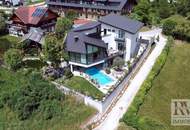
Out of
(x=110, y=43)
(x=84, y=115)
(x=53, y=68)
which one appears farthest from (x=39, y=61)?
(x=84, y=115)

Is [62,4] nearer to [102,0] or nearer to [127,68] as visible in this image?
[102,0]

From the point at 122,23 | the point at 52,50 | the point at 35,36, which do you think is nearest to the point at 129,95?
the point at 52,50

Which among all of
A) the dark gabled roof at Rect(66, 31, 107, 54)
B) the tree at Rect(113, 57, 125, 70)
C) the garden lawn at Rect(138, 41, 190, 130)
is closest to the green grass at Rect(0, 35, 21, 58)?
the dark gabled roof at Rect(66, 31, 107, 54)

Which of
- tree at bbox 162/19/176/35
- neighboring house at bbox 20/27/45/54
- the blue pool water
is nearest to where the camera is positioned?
the blue pool water

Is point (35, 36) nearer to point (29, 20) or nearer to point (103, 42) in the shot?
point (29, 20)

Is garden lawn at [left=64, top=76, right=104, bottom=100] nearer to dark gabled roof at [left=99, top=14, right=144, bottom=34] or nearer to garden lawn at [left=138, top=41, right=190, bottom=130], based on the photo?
garden lawn at [left=138, top=41, right=190, bottom=130]

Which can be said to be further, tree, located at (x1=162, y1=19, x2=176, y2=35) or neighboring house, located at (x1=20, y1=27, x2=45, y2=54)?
tree, located at (x1=162, y1=19, x2=176, y2=35)

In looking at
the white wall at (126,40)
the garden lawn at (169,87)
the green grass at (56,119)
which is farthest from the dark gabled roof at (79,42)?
the garden lawn at (169,87)
